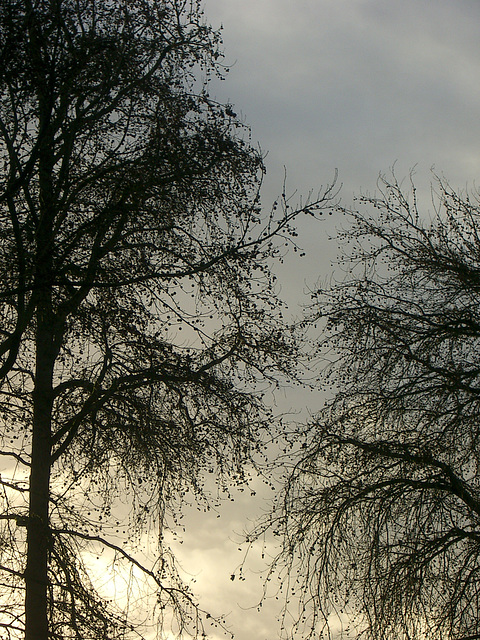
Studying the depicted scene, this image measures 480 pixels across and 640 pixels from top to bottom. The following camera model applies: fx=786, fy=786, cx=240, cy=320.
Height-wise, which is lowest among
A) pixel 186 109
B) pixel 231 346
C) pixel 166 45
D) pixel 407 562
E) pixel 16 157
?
pixel 407 562

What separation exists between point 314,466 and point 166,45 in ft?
18.4

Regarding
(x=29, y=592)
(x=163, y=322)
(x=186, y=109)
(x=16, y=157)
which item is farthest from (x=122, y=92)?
(x=29, y=592)

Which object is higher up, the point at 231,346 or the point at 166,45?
the point at 166,45

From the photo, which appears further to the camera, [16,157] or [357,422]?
[357,422]

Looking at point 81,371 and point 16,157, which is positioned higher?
point 16,157

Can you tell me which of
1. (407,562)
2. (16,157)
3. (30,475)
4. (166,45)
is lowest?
(407,562)

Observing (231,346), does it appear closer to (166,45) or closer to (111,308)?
(111,308)

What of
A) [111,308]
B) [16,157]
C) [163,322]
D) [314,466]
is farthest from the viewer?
[314,466]

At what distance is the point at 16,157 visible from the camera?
24.4 ft

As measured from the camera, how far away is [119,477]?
9.34 metres

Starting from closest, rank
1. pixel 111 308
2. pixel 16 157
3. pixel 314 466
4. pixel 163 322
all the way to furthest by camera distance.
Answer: pixel 16 157, pixel 111 308, pixel 163 322, pixel 314 466

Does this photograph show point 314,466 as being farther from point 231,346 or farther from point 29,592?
point 29,592

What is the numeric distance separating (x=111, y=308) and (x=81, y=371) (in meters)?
1.23

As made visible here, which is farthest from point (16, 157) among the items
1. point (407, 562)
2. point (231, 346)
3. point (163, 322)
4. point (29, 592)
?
point (407, 562)
